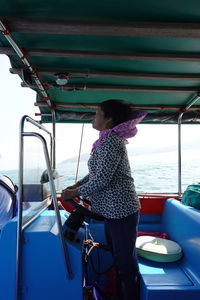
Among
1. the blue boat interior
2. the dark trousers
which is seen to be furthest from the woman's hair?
the blue boat interior

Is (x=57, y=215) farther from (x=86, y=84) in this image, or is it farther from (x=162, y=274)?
(x=86, y=84)

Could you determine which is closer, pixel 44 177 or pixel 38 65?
pixel 44 177

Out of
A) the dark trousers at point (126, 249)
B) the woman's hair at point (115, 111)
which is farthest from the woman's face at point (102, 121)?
the dark trousers at point (126, 249)

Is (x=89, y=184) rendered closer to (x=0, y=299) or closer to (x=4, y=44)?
(x=0, y=299)

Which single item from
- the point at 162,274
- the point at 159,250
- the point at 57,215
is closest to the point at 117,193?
the point at 57,215

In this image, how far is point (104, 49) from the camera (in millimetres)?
1961

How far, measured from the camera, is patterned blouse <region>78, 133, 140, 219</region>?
1467 millimetres

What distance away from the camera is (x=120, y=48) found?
1.93 metres

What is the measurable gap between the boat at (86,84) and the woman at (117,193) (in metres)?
0.17

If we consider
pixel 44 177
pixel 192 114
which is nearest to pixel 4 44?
pixel 44 177

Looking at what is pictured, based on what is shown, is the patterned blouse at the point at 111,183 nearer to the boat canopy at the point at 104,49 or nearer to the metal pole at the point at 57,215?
the metal pole at the point at 57,215

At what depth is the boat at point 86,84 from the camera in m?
1.38

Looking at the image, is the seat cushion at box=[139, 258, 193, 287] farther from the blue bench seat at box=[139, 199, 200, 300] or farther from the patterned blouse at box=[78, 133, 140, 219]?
the patterned blouse at box=[78, 133, 140, 219]

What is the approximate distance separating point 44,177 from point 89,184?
1.30 ft
